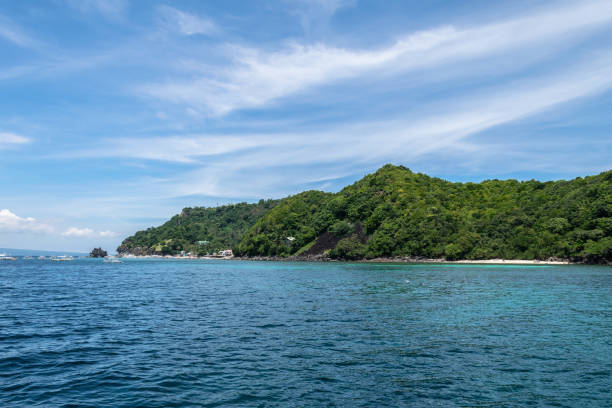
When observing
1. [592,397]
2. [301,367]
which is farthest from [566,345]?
[301,367]

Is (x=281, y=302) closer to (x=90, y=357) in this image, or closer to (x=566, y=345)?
(x=90, y=357)

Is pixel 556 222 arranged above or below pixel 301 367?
above

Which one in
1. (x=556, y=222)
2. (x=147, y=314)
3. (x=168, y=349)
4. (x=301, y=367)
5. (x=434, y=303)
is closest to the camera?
(x=301, y=367)

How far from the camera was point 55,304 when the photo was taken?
40.7m

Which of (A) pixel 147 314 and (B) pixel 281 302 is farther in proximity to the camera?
(B) pixel 281 302

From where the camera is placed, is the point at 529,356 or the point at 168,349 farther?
the point at 168,349

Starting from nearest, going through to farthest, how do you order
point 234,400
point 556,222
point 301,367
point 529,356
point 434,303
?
1. point 234,400
2. point 301,367
3. point 529,356
4. point 434,303
5. point 556,222

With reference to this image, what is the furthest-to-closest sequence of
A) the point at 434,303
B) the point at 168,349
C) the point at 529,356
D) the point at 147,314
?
the point at 434,303, the point at 147,314, the point at 168,349, the point at 529,356

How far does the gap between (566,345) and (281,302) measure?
27.0 metres

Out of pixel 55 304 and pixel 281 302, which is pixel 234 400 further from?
pixel 55 304

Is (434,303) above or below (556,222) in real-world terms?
below

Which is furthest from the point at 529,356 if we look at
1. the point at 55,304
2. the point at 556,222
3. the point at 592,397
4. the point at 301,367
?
the point at 556,222

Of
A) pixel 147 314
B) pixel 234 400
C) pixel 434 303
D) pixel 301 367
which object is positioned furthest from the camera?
pixel 434 303

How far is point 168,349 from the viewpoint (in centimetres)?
2202
